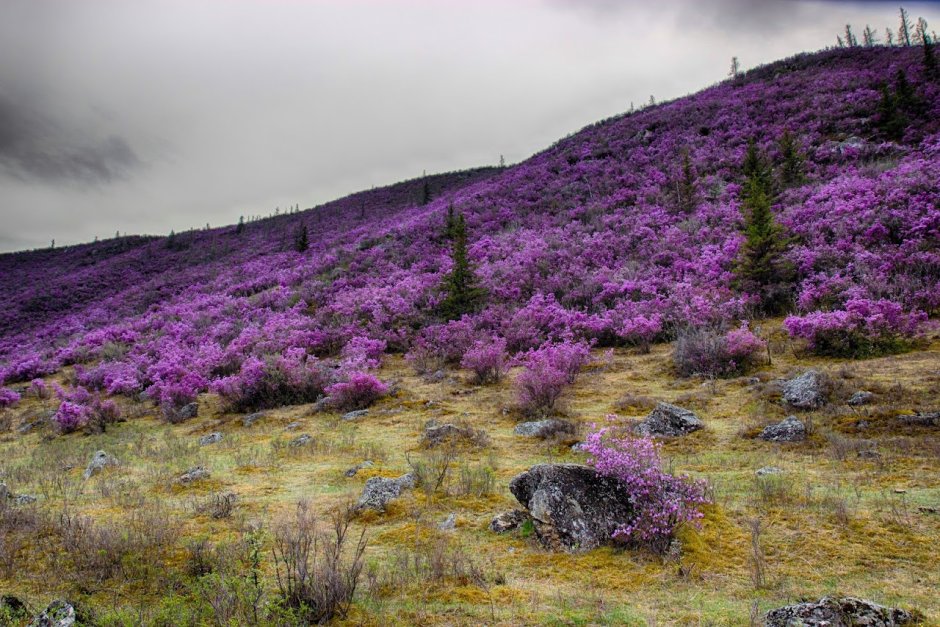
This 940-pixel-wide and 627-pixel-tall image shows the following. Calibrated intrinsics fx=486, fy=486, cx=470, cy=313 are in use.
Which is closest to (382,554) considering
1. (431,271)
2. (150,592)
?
(150,592)

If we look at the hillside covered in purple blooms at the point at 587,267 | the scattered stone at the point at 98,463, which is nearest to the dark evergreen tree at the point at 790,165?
the hillside covered in purple blooms at the point at 587,267

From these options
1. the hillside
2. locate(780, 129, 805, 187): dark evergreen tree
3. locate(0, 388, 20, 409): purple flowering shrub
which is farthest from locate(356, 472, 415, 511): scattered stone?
locate(780, 129, 805, 187): dark evergreen tree

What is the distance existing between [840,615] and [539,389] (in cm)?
762

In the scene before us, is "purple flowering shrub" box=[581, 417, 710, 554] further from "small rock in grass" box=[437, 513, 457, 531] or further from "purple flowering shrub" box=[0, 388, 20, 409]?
"purple flowering shrub" box=[0, 388, 20, 409]

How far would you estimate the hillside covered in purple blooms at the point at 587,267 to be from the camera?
15484 mm

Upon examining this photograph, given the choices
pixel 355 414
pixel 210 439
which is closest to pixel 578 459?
pixel 355 414

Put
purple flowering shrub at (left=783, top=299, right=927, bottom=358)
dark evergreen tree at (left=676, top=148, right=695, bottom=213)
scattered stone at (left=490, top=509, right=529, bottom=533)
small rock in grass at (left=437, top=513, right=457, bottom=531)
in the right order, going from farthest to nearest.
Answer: dark evergreen tree at (left=676, top=148, right=695, bottom=213) < purple flowering shrub at (left=783, top=299, right=927, bottom=358) < small rock in grass at (left=437, top=513, right=457, bottom=531) < scattered stone at (left=490, top=509, right=529, bottom=533)

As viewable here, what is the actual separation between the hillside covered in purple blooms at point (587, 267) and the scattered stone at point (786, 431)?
503cm

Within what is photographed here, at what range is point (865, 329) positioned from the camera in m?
11.5

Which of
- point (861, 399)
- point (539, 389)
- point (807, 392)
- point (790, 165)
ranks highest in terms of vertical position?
point (790, 165)

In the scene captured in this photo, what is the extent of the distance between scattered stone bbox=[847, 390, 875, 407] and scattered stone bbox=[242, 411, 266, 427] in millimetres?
13506

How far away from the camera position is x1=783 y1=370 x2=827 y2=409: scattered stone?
880cm

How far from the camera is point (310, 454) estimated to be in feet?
31.9

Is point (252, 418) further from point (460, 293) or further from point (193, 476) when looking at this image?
point (460, 293)
